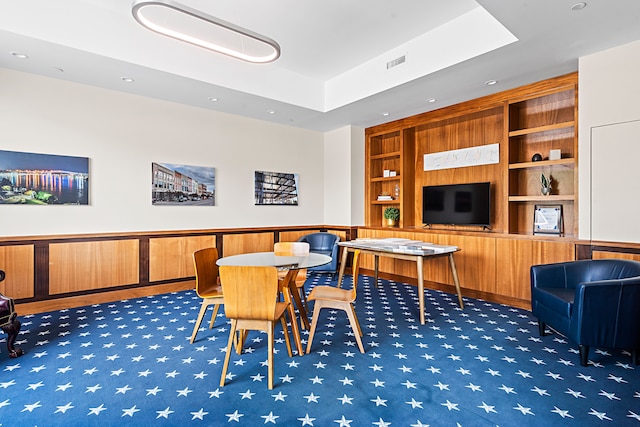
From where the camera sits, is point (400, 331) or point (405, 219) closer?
point (400, 331)

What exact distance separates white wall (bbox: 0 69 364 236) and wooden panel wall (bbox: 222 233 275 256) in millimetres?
243

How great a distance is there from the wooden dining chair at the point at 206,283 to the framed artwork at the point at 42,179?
2393mm

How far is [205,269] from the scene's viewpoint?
3.48 m

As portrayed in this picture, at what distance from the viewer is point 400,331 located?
11.8ft

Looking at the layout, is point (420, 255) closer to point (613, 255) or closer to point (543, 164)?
point (613, 255)

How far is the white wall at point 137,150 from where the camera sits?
14.0 feet

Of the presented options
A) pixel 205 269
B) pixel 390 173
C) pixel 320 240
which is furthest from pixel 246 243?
pixel 390 173

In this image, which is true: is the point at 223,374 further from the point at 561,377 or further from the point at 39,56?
the point at 39,56

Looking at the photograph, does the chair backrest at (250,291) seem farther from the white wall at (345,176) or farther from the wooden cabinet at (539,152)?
the white wall at (345,176)

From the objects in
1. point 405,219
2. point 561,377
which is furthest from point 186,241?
point 561,377

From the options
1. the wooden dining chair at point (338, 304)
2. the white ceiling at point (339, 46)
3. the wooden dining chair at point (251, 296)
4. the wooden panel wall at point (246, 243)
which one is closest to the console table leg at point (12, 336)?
the wooden dining chair at point (251, 296)

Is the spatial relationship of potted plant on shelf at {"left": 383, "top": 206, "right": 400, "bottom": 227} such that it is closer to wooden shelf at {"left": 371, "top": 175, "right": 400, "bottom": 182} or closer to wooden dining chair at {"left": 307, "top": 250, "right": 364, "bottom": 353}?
wooden shelf at {"left": 371, "top": 175, "right": 400, "bottom": 182}

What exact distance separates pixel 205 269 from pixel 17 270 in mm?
2638

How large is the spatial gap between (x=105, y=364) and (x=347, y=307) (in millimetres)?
2094
